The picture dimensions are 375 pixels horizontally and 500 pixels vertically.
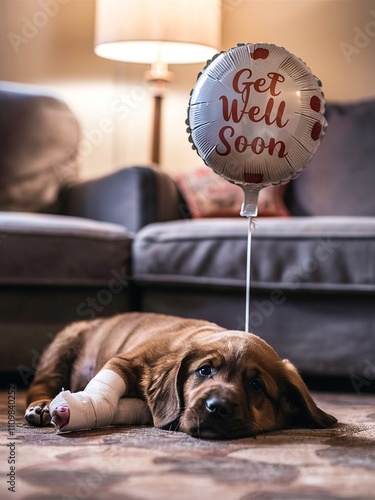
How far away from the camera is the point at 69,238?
2.89 metres

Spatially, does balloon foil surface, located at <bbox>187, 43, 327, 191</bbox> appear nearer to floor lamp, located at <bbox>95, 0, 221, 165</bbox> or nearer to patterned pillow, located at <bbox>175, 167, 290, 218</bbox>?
patterned pillow, located at <bbox>175, 167, 290, 218</bbox>

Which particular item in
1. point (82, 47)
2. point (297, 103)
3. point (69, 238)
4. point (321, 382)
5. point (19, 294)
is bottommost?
point (321, 382)

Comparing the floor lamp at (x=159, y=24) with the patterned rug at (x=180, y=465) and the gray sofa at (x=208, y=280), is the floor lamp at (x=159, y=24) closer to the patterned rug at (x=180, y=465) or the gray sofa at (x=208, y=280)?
the gray sofa at (x=208, y=280)

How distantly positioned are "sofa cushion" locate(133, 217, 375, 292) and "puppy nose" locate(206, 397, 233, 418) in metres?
1.05

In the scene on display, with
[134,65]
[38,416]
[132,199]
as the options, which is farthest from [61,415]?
[134,65]

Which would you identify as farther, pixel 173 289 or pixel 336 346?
pixel 173 289

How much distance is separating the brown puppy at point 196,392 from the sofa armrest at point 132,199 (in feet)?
3.87

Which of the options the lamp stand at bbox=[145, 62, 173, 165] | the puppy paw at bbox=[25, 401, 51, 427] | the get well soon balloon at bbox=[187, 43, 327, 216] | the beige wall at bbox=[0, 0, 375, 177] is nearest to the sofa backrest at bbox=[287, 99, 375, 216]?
the beige wall at bbox=[0, 0, 375, 177]

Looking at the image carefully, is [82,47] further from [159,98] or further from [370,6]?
[370,6]

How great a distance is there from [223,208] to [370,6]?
1396 millimetres

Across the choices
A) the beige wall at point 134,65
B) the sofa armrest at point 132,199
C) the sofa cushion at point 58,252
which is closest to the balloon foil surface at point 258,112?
the sofa cushion at point 58,252

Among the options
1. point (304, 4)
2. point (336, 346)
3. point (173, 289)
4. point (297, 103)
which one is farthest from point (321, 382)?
point (304, 4)

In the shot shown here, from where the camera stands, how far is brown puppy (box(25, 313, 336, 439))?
5.90 ft

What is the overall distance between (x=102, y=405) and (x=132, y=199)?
153 centimetres
